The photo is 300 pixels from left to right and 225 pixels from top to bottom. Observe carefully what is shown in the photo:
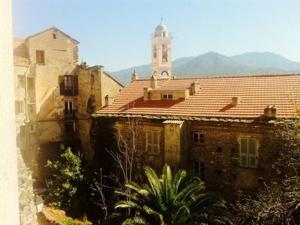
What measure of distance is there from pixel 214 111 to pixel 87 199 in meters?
9.29

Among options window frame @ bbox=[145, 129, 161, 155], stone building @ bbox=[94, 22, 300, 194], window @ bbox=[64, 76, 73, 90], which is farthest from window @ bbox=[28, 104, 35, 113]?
window frame @ bbox=[145, 129, 161, 155]

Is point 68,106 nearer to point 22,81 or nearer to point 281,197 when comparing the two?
point 22,81

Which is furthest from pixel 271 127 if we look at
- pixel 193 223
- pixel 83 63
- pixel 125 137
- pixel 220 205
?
pixel 83 63

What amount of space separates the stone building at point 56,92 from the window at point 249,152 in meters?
14.3

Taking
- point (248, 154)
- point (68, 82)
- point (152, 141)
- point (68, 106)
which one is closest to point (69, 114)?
point (68, 106)

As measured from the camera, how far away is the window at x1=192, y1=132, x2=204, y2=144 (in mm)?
18609

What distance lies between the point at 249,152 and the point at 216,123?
2211 millimetres

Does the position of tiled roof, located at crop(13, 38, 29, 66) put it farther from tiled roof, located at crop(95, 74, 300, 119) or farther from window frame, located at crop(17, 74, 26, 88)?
tiled roof, located at crop(95, 74, 300, 119)

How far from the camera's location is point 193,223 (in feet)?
44.0

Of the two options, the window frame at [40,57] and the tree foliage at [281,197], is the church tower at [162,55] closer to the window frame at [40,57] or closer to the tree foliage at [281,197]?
the window frame at [40,57]

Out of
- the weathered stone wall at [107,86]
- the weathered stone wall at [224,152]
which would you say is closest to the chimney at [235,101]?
the weathered stone wall at [224,152]

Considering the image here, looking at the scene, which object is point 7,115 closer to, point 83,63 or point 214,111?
point 214,111

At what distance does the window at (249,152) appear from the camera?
16.9 metres

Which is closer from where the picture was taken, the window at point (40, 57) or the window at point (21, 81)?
the window at point (21, 81)
